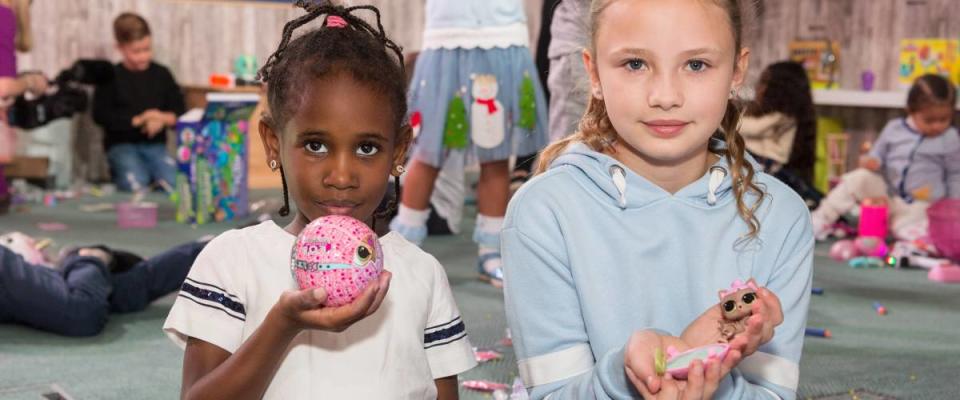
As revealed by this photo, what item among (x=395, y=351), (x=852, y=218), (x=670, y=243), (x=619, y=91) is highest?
(x=619, y=91)

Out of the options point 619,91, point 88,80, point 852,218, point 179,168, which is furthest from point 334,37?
point 88,80

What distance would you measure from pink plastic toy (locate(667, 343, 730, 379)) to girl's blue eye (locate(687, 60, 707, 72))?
0.35m

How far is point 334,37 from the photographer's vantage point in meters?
1.30

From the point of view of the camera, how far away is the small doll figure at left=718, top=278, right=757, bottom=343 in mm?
1138

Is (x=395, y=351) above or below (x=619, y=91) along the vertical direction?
below

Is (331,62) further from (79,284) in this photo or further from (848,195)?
(848,195)

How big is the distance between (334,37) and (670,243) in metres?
0.47

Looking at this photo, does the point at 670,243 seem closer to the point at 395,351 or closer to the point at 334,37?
the point at 395,351

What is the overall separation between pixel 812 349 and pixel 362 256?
1658mm

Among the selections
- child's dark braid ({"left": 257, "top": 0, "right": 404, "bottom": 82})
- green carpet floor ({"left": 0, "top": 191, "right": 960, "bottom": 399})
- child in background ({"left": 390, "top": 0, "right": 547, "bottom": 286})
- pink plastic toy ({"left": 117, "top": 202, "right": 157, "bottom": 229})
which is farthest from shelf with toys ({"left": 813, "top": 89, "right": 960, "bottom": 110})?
child's dark braid ({"left": 257, "top": 0, "right": 404, "bottom": 82})

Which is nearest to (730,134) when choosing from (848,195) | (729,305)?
(729,305)

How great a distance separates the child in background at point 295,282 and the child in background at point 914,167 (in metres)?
3.52

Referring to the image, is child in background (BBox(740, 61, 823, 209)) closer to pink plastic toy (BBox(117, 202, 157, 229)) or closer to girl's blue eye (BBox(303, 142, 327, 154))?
pink plastic toy (BBox(117, 202, 157, 229))

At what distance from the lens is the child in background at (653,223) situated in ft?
4.24
